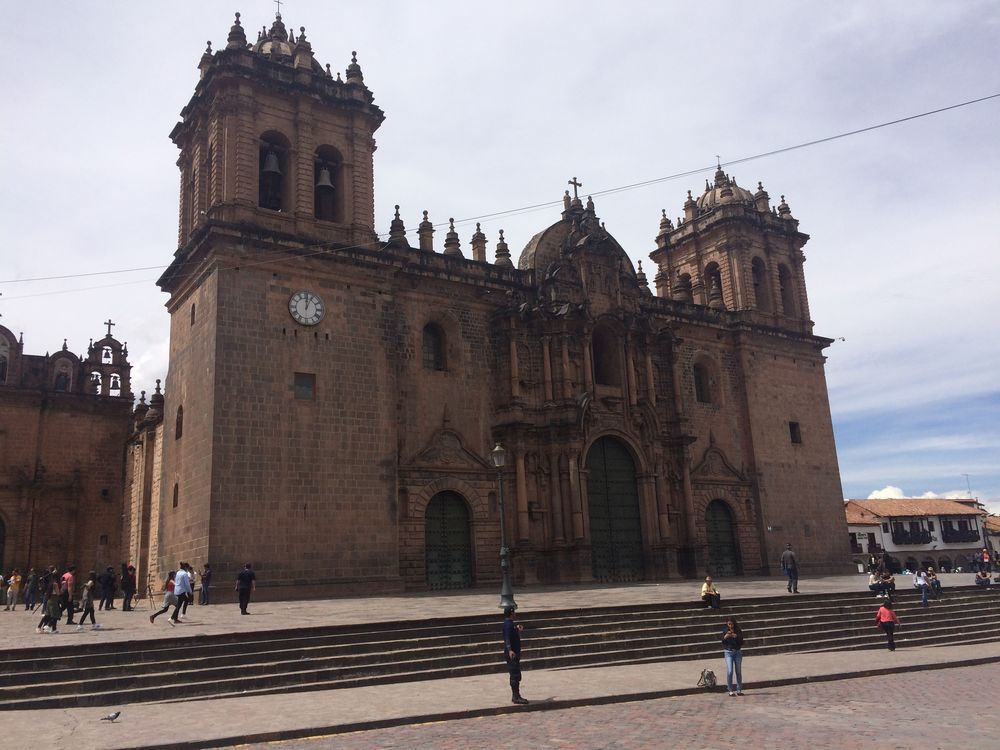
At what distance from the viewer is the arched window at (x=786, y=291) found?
3634cm

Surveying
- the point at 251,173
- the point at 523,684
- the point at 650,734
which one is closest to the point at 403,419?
the point at 251,173

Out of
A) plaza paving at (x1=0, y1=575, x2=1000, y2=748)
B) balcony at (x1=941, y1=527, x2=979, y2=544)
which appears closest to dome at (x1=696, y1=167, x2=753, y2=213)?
plaza paving at (x1=0, y1=575, x2=1000, y2=748)

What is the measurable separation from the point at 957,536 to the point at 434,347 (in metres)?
53.9

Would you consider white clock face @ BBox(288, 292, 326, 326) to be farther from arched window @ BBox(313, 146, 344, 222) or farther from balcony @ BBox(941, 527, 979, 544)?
balcony @ BBox(941, 527, 979, 544)

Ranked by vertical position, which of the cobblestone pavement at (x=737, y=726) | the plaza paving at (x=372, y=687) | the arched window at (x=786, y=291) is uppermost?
the arched window at (x=786, y=291)

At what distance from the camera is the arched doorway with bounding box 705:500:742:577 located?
3066cm

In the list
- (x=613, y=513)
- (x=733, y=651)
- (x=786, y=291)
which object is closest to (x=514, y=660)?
(x=733, y=651)

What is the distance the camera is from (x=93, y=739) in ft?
29.8

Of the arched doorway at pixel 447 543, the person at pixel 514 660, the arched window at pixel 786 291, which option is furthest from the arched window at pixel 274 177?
the arched window at pixel 786 291

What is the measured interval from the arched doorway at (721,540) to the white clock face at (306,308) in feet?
52.5

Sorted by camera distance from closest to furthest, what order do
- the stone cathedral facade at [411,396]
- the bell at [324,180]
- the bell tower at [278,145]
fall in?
the stone cathedral facade at [411,396], the bell tower at [278,145], the bell at [324,180]

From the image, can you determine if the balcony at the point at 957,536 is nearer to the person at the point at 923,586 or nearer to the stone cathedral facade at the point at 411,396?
the stone cathedral facade at the point at 411,396

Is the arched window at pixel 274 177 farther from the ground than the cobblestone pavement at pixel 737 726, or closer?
farther from the ground

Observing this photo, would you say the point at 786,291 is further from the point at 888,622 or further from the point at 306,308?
the point at 306,308
